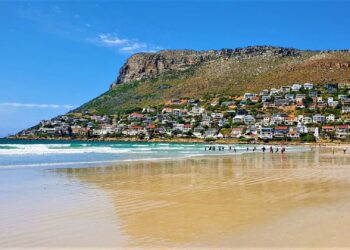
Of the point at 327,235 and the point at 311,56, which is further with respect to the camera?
the point at 311,56

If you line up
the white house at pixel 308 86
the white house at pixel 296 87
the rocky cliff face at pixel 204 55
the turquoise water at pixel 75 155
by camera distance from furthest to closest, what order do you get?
the rocky cliff face at pixel 204 55 → the white house at pixel 308 86 → the white house at pixel 296 87 → the turquoise water at pixel 75 155

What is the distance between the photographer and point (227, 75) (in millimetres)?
150750

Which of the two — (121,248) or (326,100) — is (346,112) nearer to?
(326,100)

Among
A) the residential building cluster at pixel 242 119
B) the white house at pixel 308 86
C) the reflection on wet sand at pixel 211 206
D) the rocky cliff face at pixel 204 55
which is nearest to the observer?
the reflection on wet sand at pixel 211 206

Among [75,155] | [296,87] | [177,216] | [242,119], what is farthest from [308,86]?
[177,216]

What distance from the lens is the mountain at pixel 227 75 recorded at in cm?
13688

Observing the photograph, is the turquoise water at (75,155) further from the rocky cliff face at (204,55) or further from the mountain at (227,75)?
the rocky cliff face at (204,55)

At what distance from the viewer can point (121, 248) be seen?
281 inches

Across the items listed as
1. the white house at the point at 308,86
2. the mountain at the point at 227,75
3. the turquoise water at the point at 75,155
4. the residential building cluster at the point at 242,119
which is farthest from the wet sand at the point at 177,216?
the mountain at the point at 227,75

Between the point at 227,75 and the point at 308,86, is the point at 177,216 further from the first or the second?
the point at 227,75

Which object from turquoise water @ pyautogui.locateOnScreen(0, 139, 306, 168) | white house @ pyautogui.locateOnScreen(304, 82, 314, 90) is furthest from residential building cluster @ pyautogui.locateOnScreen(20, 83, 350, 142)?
turquoise water @ pyautogui.locateOnScreen(0, 139, 306, 168)

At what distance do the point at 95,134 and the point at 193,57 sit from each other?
61.9 meters

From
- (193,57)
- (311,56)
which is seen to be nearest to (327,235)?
(311,56)

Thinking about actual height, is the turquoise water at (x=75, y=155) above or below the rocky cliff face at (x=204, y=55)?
below
